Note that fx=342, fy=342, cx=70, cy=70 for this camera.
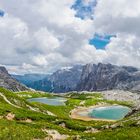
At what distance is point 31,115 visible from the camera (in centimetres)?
8688

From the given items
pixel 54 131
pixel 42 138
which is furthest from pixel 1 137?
pixel 54 131

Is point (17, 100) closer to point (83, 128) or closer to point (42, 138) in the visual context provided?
point (83, 128)

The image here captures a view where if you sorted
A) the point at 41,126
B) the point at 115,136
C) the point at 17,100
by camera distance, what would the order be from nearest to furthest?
1. the point at 115,136
2. the point at 41,126
3. the point at 17,100

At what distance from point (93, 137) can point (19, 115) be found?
3604 centimetres

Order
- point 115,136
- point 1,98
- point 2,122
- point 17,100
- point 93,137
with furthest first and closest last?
point 17,100
point 1,98
point 2,122
point 93,137
point 115,136

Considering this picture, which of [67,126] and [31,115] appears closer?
[67,126]

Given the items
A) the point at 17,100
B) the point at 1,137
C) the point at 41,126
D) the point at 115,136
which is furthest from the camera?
the point at 17,100

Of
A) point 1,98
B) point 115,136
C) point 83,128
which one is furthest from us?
point 1,98

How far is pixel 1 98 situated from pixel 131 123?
185 feet

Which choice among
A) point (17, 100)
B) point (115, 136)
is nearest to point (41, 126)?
point (115, 136)

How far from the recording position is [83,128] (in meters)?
77.2

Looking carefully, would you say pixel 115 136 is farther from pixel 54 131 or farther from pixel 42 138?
pixel 54 131

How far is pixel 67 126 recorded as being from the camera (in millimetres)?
79625

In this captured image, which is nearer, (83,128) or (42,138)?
(42,138)
